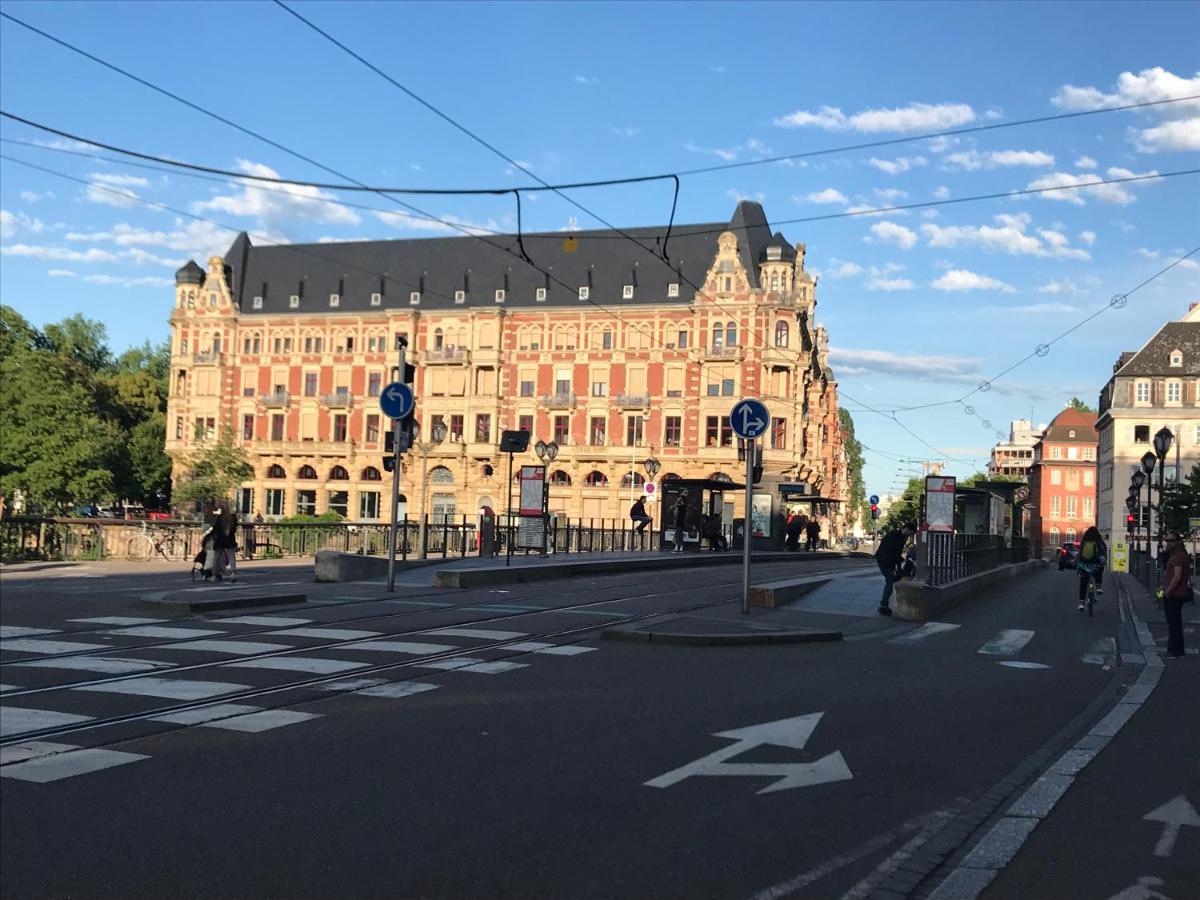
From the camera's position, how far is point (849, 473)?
169375 mm

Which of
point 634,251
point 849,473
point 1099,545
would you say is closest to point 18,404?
point 634,251

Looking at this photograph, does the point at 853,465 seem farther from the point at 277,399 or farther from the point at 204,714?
the point at 204,714

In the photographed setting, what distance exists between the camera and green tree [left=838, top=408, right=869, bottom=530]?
561ft

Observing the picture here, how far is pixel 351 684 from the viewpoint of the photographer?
→ 1055cm

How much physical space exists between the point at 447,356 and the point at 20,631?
71071mm

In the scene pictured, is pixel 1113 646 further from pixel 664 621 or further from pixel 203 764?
pixel 203 764

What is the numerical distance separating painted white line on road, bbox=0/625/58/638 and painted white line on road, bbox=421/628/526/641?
430 centimetres

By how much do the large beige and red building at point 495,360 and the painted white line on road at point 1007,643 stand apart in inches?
1975

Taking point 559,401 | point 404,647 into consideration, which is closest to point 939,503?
point 404,647

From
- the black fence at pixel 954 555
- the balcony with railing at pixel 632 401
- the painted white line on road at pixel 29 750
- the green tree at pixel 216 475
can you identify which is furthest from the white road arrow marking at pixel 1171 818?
the balcony with railing at pixel 632 401

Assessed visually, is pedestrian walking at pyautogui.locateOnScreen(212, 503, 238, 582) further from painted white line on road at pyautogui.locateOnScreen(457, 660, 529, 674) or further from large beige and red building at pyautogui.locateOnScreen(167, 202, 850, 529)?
large beige and red building at pyautogui.locateOnScreen(167, 202, 850, 529)

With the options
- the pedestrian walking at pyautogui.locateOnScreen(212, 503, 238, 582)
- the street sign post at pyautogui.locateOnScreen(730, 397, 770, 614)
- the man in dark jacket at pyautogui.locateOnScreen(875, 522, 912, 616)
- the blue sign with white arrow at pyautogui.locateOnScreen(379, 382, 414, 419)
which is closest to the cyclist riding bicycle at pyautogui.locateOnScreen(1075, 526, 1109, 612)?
the man in dark jacket at pyautogui.locateOnScreen(875, 522, 912, 616)

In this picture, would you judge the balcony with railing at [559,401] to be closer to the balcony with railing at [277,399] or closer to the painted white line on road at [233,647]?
the balcony with railing at [277,399]

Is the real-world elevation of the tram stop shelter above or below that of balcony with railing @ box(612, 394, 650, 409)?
below
